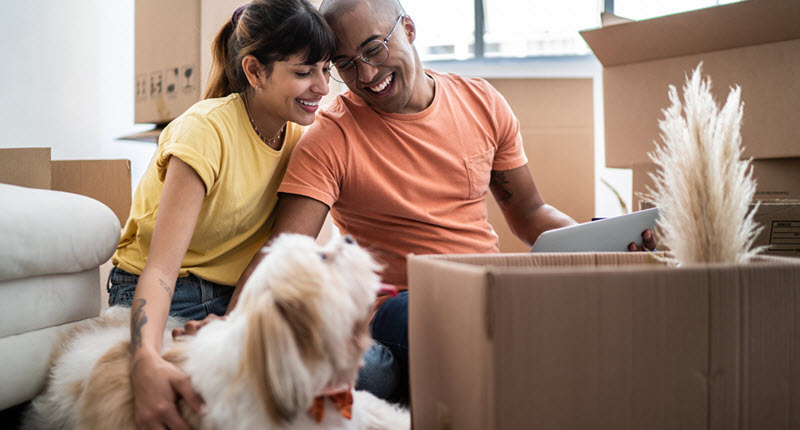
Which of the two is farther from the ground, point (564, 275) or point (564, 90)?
point (564, 90)

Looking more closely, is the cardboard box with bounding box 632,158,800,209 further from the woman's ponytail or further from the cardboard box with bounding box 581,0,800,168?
the woman's ponytail

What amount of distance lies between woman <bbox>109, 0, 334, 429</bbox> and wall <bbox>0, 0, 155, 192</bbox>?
184 centimetres

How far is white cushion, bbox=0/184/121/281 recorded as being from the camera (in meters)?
1.08

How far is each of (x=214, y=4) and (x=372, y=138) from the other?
124 centimetres

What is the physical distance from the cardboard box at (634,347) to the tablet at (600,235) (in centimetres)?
56

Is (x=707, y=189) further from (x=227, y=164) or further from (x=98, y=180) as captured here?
(x=98, y=180)

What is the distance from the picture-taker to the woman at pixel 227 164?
46.9 inches

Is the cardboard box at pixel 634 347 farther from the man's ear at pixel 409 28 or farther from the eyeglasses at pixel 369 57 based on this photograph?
the man's ear at pixel 409 28

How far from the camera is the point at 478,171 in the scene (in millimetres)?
1624

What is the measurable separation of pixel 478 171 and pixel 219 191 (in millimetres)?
695

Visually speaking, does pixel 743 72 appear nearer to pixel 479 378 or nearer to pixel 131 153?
pixel 479 378

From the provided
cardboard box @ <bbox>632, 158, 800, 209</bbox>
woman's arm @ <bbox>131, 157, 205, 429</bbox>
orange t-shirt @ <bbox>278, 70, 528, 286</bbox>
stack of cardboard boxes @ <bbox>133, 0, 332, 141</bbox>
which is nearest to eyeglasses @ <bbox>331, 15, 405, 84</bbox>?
orange t-shirt @ <bbox>278, 70, 528, 286</bbox>

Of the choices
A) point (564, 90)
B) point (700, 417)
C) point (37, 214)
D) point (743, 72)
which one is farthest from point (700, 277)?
point (564, 90)

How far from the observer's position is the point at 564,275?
2.01 ft
